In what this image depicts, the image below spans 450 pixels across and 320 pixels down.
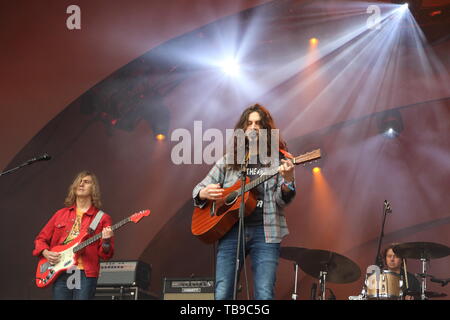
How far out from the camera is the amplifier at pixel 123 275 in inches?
234

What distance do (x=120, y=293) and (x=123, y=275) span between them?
0.18 meters

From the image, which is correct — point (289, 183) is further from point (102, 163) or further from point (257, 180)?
point (102, 163)

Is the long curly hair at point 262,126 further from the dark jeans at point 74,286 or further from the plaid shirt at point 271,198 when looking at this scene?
the dark jeans at point 74,286

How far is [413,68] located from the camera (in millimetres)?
7297

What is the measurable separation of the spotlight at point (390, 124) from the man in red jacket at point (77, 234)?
411 centimetres

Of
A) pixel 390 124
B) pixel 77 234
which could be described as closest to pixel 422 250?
pixel 390 124

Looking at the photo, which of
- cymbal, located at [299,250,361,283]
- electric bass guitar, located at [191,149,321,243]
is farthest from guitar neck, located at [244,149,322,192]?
cymbal, located at [299,250,361,283]

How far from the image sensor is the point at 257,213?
3.60 metres

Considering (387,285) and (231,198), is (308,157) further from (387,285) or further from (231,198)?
(387,285)

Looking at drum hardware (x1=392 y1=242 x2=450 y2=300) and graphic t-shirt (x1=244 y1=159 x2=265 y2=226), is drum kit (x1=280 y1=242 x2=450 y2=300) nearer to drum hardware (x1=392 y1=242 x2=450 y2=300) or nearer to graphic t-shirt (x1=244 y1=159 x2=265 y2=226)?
drum hardware (x1=392 y1=242 x2=450 y2=300)

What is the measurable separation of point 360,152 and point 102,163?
3.37m

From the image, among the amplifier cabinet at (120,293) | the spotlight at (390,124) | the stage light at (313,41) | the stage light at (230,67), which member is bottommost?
the amplifier cabinet at (120,293)

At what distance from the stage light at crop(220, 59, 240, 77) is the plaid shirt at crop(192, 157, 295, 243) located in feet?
11.6

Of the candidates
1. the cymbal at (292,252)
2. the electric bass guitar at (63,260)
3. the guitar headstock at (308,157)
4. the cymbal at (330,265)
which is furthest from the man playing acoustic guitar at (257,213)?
the cymbal at (330,265)
